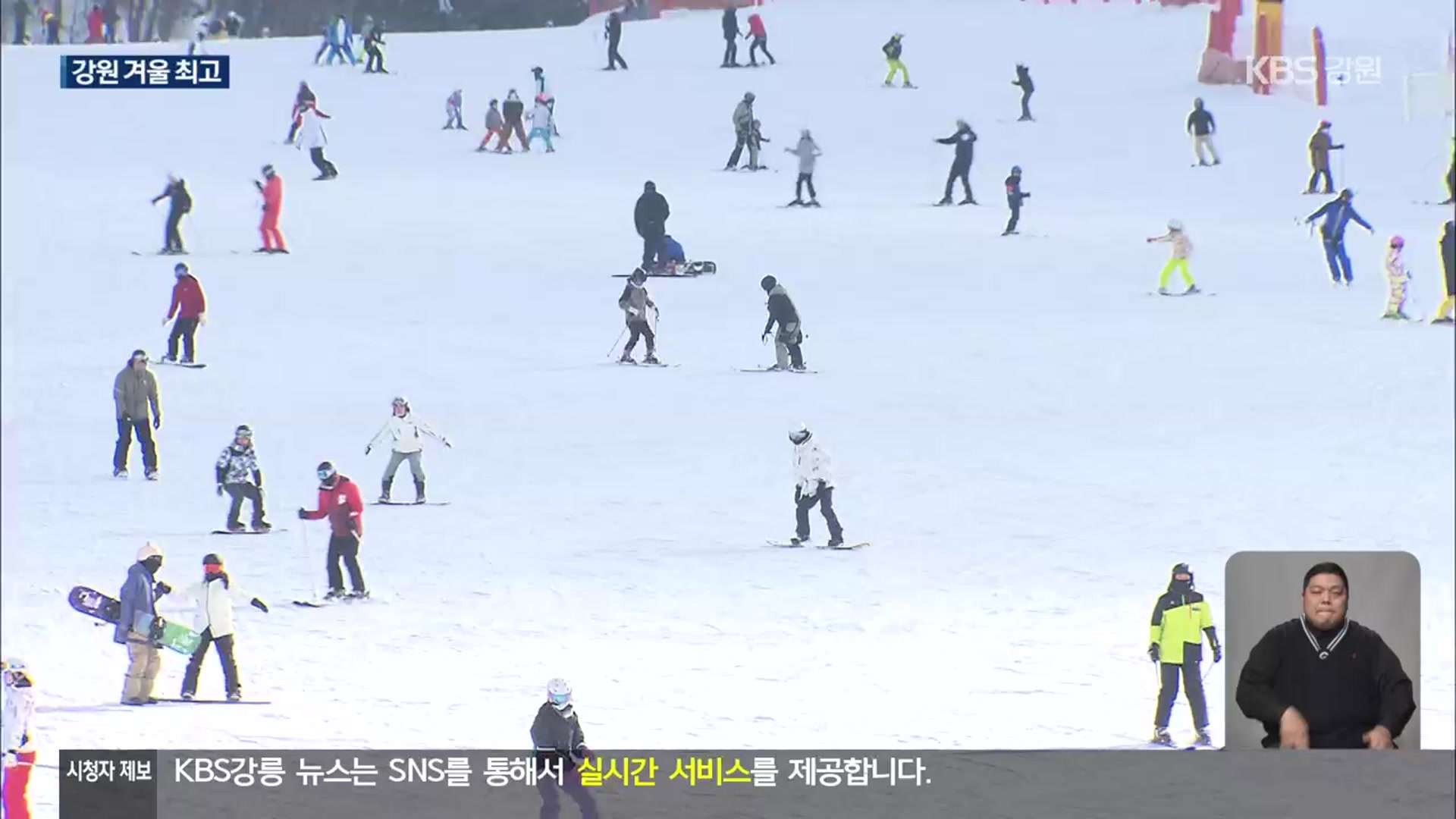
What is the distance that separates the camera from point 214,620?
10695 millimetres

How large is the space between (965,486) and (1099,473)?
1.00 m

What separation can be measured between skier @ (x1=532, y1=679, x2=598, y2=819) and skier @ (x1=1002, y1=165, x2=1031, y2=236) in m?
13.1

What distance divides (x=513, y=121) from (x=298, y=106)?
2267mm

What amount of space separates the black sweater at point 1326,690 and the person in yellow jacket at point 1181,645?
4394mm

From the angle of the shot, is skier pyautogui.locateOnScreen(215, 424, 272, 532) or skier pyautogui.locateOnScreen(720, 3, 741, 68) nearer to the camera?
skier pyautogui.locateOnScreen(215, 424, 272, 532)

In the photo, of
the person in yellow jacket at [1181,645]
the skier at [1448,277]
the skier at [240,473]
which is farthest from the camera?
the skier at [1448,277]

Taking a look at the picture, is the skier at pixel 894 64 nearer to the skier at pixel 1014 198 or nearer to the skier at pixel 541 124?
the skier at pixel 541 124

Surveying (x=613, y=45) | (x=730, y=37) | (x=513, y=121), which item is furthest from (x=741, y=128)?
(x=613, y=45)

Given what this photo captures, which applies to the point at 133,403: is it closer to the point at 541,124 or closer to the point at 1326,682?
the point at 541,124

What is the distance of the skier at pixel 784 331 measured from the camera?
659 inches

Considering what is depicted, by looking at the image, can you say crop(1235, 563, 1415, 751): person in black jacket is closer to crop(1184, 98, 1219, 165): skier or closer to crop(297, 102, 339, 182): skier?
crop(297, 102, 339, 182): skier

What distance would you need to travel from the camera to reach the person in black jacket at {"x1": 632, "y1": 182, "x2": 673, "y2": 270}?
19719mm

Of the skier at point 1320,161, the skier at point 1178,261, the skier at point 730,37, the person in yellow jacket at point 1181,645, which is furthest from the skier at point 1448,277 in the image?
the skier at point 730,37

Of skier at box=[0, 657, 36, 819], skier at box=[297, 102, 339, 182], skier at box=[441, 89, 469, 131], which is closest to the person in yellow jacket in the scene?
skier at box=[0, 657, 36, 819]
